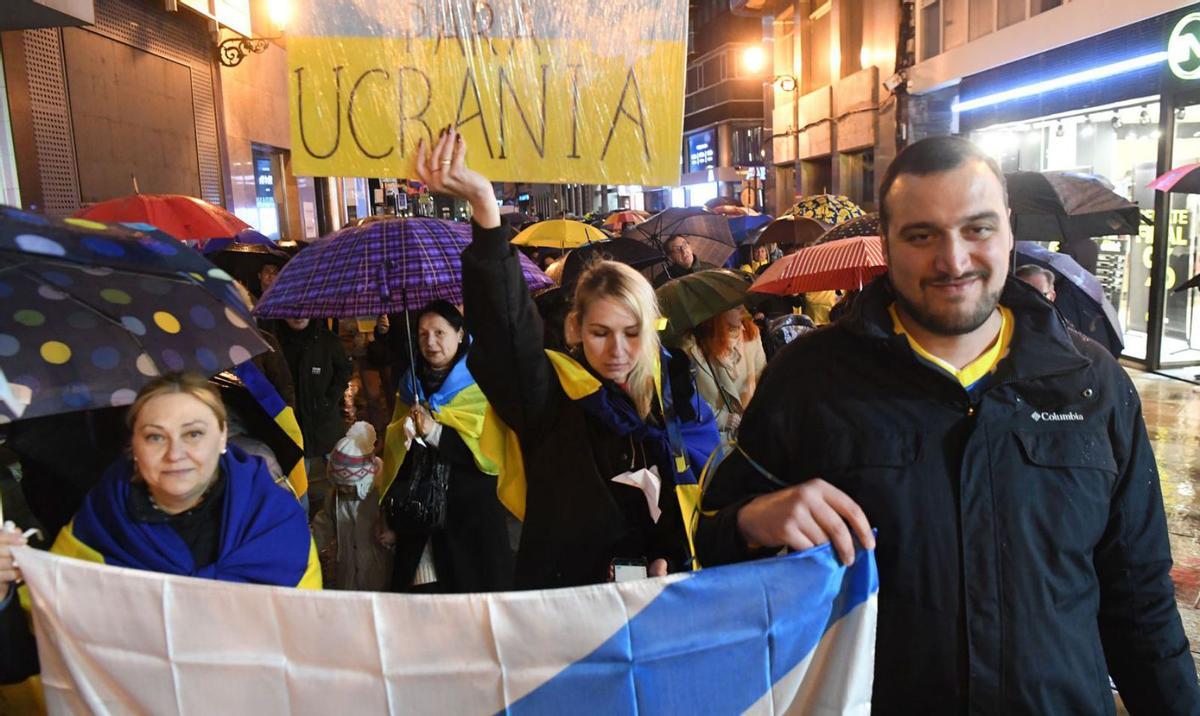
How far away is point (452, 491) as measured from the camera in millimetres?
4277

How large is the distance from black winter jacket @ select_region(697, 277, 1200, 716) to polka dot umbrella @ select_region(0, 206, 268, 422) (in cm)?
144

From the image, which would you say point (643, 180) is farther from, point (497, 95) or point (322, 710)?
point (322, 710)

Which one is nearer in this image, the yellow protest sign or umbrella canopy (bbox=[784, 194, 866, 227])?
the yellow protest sign

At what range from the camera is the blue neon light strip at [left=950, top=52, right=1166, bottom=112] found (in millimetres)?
11227

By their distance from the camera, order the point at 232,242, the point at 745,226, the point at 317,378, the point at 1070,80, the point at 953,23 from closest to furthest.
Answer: the point at 317,378 < the point at 232,242 < the point at 1070,80 < the point at 745,226 < the point at 953,23

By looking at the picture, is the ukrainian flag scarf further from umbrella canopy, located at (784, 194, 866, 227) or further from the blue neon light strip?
the blue neon light strip

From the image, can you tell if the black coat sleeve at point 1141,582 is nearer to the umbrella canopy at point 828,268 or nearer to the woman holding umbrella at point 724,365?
the woman holding umbrella at point 724,365

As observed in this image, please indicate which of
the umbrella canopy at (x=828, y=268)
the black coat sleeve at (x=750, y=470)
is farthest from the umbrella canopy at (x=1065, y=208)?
the black coat sleeve at (x=750, y=470)

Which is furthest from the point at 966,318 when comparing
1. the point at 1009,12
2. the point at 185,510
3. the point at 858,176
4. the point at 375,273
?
the point at 858,176

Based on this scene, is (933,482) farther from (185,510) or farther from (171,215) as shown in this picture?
(171,215)

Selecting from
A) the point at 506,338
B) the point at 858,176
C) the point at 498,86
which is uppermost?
the point at 858,176

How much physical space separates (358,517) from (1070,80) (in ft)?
41.5

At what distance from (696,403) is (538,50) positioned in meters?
1.31

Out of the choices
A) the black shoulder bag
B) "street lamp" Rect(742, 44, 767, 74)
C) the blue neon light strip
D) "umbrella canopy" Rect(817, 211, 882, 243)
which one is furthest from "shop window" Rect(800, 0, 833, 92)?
the black shoulder bag
